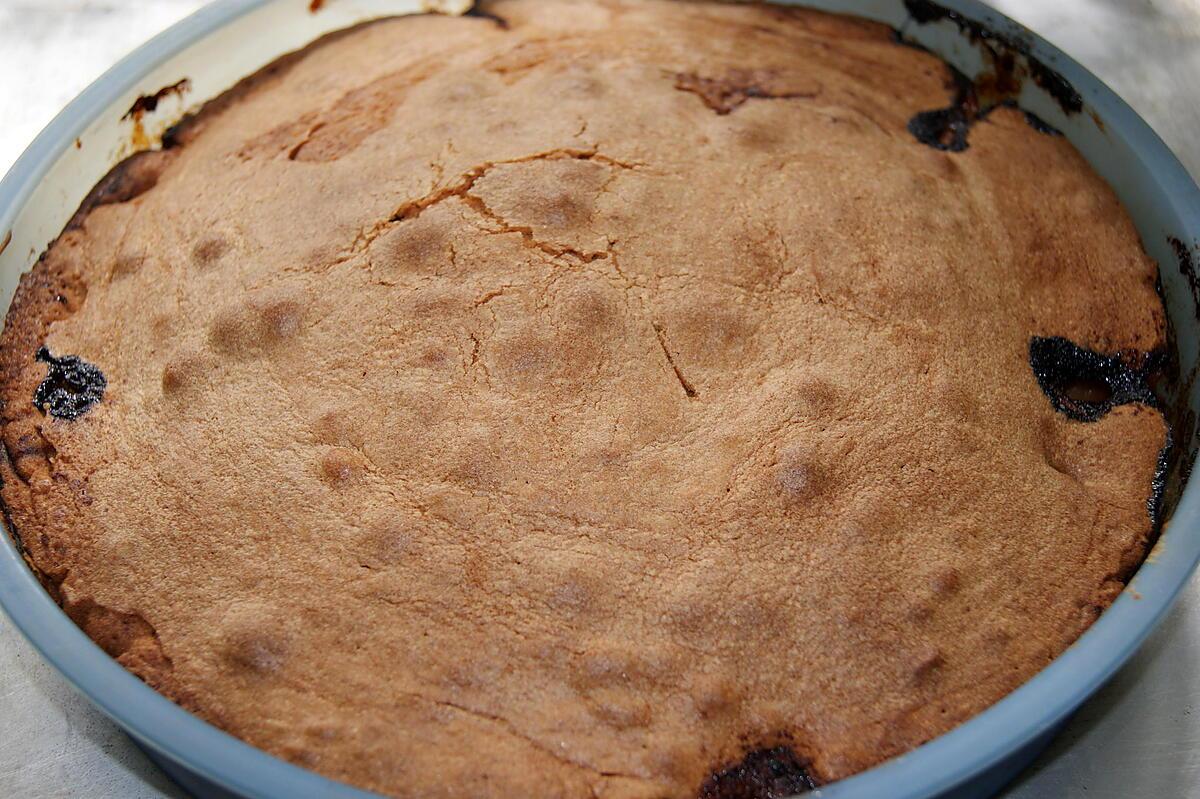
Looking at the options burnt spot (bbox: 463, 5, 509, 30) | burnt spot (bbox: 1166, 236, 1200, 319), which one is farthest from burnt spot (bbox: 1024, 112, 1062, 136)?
burnt spot (bbox: 463, 5, 509, 30)

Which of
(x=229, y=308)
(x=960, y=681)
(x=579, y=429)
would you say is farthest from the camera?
(x=229, y=308)

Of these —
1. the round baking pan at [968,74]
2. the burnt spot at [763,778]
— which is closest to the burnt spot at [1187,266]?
the round baking pan at [968,74]

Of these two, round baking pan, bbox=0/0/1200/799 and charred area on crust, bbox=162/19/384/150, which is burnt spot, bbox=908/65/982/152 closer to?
round baking pan, bbox=0/0/1200/799

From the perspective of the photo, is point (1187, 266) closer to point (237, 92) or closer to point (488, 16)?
point (488, 16)

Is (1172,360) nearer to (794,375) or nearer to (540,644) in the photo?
(794,375)

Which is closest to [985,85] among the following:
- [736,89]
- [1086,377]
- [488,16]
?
[736,89]

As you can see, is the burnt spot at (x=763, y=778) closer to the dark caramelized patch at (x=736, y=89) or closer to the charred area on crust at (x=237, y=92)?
the dark caramelized patch at (x=736, y=89)

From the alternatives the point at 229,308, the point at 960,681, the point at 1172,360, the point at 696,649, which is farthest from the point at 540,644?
the point at 1172,360
